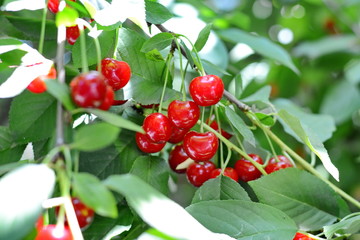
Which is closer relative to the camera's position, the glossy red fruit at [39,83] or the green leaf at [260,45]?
the glossy red fruit at [39,83]

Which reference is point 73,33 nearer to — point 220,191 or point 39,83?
point 39,83

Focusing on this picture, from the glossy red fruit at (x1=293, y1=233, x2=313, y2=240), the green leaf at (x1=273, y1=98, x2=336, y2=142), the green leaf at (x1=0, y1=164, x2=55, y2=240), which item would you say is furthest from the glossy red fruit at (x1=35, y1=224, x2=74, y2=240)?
the green leaf at (x1=273, y1=98, x2=336, y2=142)

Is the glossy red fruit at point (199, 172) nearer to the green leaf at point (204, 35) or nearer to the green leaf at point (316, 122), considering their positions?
the green leaf at point (204, 35)

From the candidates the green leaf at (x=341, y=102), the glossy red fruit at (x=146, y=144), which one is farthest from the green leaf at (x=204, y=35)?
the green leaf at (x=341, y=102)

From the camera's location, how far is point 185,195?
6.20 ft

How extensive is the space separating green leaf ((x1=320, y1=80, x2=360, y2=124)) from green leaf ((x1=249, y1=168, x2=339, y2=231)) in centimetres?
99

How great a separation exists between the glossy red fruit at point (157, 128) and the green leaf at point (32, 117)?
0.13m

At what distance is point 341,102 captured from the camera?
1.83 m

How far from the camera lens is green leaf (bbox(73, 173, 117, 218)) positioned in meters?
0.43

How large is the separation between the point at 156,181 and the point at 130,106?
0.13 meters

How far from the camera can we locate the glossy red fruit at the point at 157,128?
0.72 m

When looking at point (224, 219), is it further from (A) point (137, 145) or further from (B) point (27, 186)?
(B) point (27, 186)

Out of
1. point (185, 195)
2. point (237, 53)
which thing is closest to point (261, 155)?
point (237, 53)

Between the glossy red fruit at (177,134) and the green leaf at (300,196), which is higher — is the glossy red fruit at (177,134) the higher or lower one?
the higher one
